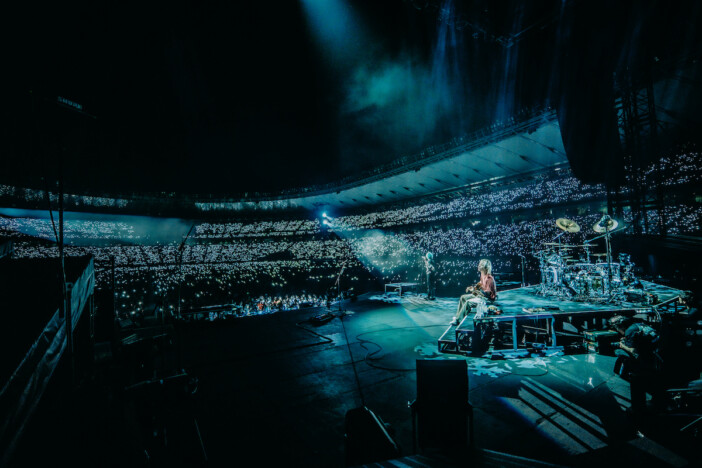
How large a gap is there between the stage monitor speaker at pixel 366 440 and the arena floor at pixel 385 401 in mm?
844

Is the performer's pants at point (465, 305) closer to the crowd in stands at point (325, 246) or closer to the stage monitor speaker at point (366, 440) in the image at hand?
the stage monitor speaker at point (366, 440)

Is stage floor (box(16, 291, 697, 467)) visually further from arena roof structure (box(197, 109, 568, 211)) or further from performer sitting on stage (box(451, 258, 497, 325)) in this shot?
arena roof structure (box(197, 109, 568, 211))

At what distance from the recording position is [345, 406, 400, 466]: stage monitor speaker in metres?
1.97

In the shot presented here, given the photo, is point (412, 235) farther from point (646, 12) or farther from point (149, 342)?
point (149, 342)

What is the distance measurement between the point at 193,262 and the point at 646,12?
3206cm

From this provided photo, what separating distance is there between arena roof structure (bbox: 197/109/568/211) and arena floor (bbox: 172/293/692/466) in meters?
6.80

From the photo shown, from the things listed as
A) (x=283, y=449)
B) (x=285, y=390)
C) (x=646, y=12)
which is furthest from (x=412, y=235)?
(x=283, y=449)

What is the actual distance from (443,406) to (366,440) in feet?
2.96

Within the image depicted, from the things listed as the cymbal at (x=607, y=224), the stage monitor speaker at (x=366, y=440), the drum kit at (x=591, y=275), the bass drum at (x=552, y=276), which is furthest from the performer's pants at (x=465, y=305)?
the stage monitor speaker at (x=366, y=440)

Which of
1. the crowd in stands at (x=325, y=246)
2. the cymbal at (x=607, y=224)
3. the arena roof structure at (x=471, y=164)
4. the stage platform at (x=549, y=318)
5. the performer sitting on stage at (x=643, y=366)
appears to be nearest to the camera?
the performer sitting on stage at (x=643, y=366)

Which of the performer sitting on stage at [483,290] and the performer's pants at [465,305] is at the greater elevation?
the performer sitting on stage at [483,290]

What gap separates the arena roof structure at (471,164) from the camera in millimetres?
8859

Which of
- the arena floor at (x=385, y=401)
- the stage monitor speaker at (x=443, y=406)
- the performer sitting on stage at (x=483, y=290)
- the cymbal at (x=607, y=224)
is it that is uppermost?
the cymbal at (x=607, y=224)

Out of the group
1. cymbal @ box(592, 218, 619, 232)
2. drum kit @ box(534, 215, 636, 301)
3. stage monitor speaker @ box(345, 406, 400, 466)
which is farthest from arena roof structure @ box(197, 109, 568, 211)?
stage monitor speaker @ box(345, 406, 400, 466)
